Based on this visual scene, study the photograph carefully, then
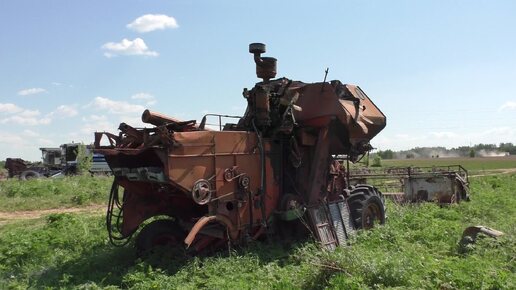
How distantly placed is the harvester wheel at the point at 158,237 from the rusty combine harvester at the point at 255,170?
18 mm

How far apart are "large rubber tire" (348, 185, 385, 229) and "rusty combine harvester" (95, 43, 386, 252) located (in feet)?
0.07

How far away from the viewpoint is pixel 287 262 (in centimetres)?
849

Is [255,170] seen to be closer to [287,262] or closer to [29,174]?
[287,262]

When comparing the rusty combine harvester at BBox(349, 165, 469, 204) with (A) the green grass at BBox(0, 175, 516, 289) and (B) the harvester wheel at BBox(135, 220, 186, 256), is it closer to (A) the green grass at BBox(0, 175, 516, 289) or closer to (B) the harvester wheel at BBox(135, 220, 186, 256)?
(A) the green grass at BBox(0, 175, 516, 289)

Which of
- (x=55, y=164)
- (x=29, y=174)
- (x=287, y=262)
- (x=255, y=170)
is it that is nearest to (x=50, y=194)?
(x=255, y=170)

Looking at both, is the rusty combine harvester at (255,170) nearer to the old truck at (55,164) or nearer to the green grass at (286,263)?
the green grass at (286,263)

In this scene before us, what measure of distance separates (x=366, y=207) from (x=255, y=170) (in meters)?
2.99

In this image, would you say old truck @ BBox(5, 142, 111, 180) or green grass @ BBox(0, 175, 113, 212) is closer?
green grass @ BBox(0, 175, 113, 212)

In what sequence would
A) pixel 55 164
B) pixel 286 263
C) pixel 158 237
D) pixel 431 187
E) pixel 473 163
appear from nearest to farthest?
pixel 286 263 < pixel 158 237 < pixel 431 187 < pixel 55 164 < pixel 473 163

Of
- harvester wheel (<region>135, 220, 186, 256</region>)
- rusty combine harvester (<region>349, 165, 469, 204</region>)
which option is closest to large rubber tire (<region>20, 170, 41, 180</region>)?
rusty combine harvester (<region>349, 165, 469, 204</region>)

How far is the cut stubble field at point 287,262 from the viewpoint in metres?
6.53

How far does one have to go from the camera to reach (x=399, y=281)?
6.36 meters

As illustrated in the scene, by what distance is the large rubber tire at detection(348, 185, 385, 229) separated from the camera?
1054 cm

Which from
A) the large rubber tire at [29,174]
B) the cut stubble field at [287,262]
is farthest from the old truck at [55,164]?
the cut stubble field at [287,262]
